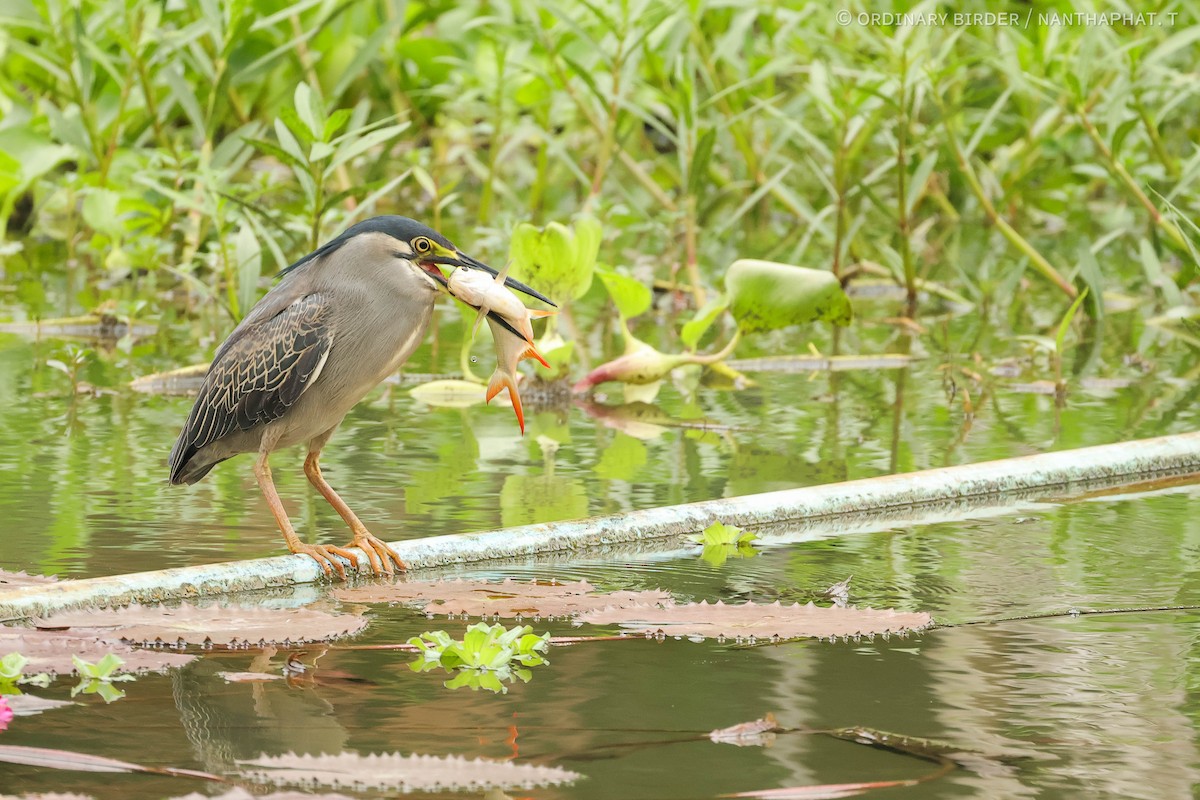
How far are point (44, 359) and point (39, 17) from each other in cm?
297

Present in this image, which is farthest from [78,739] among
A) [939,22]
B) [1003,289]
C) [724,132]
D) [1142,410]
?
[724,132]

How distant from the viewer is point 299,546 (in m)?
3.82

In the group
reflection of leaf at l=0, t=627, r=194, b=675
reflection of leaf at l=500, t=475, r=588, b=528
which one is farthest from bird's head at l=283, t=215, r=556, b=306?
reflection of leaf at l=0, t=627, r=194, b=675

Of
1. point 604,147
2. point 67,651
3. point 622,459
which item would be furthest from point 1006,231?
point 67,651

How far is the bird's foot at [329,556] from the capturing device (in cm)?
375

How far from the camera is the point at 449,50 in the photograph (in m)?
11.8

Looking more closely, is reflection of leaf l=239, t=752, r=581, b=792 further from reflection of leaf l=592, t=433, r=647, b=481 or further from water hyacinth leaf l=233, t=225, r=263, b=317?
water hyacinth leaf l=233, t=225, r=263, b=317

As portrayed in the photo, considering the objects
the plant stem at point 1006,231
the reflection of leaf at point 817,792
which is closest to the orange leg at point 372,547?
the reflection of leaf at point 817,792

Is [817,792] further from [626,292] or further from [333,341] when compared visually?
[626,292]

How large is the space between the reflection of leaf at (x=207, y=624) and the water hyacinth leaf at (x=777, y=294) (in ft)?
9.58

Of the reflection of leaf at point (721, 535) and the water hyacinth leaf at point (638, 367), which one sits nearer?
the reflection of leaf at point (721, 535)

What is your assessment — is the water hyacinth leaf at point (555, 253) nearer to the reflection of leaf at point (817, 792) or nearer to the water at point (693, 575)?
the water at point (693, 575)

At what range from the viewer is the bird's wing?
12.4ft

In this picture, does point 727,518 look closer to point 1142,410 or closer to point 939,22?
point 1142,410
